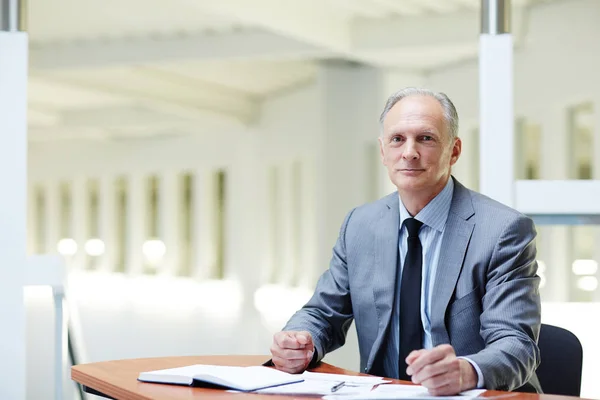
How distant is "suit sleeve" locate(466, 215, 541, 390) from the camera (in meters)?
2.25

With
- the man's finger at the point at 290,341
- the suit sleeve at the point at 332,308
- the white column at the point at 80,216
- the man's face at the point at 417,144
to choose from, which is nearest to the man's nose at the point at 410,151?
the man's face at the point at 417,144

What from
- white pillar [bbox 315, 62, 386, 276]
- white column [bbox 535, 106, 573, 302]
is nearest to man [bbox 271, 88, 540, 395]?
white column [bbox 535, 106, 573, 302]

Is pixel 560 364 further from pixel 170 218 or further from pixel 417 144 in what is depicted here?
pixel 170 218

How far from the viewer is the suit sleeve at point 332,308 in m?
2.73

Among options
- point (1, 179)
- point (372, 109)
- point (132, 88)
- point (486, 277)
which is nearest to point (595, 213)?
point (486, 277)

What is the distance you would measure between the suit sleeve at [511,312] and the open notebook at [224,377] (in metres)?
0.50

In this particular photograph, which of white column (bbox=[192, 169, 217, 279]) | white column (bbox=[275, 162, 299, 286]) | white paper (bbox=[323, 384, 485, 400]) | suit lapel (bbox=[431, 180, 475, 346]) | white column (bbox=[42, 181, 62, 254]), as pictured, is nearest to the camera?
white paper (bbox=[323, 384, 485, 400])

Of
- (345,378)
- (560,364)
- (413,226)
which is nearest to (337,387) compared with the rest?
(345,378)

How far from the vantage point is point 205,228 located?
17234 millimetres

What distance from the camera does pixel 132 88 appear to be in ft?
40.3

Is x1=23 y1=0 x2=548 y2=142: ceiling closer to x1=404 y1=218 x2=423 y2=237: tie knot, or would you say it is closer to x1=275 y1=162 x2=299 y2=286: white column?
x1=275 y1=162 x2=299 y2=286: white column

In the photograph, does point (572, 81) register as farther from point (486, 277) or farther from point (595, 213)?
point (486, 277)

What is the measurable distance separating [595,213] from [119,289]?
16.4m

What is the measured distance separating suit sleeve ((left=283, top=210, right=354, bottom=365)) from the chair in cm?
62
